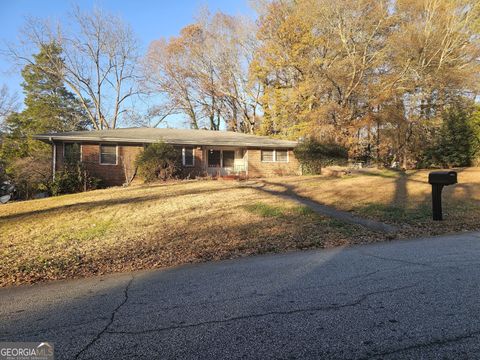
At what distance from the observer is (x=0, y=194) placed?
19.6 metres

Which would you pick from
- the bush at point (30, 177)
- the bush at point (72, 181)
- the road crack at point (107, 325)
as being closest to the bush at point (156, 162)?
the bush at point (72, 181)

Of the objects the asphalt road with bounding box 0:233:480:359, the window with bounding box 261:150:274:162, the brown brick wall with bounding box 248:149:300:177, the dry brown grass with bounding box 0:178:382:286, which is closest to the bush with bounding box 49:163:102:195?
the dry brown grass with bounding box 0:178:382:286

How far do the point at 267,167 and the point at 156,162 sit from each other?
8182 millimetres

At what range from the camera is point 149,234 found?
7.75 m

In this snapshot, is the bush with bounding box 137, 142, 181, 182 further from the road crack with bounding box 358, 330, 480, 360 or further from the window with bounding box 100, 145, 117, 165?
the road crack with bounding box 358, 330, 480, 360

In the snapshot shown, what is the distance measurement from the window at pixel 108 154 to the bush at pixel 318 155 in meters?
11.4

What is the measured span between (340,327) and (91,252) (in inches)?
205

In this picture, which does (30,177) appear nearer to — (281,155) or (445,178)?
(281,155)

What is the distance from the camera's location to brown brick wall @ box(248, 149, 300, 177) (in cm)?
2345

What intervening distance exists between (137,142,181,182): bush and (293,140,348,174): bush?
8.37 meters

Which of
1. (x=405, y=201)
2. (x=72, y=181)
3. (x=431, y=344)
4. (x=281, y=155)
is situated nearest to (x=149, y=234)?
(x=431, y=344)

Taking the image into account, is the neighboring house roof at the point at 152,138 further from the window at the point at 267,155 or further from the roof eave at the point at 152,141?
the window at the point at 267,155

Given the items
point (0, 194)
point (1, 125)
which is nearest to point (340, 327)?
point (0, 194)

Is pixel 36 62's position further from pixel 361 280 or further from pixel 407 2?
pixel 361 280
